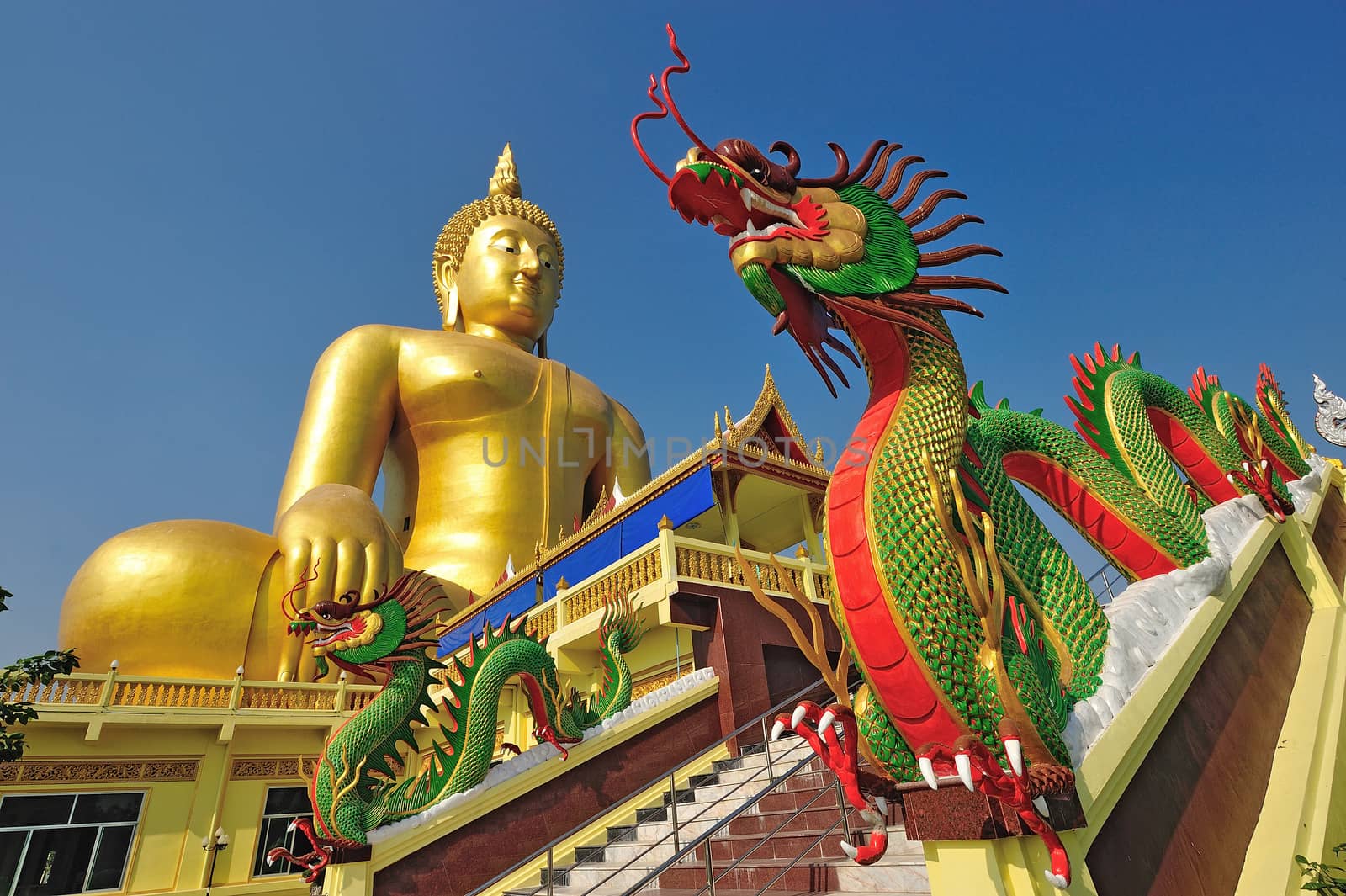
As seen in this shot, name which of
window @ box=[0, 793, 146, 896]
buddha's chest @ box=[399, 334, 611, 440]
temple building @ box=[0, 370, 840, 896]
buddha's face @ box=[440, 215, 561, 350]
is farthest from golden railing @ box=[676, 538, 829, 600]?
buddha's face @ box=[440, 215, 561, 350]

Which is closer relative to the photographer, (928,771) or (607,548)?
(928,771)

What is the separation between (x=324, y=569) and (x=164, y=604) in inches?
94.2

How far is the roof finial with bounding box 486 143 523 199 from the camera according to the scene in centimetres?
2239

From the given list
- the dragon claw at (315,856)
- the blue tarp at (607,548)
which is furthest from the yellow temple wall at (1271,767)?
the blue tarp at (607,548)

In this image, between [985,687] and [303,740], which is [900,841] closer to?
[985,687]

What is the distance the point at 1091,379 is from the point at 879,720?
5141mm

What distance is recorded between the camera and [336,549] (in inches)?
500

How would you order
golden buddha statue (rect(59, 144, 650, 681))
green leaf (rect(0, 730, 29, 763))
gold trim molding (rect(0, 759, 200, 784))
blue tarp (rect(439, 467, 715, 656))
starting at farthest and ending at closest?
golden buddha statue (rect(59, 144, 650, 681))
blue tarp (rect(439, 467, 715, 656))
gold trim molding (rect(0, 759, 200, 784))
green leaf (rect(0, 730, 29, 763))

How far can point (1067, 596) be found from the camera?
3.77m

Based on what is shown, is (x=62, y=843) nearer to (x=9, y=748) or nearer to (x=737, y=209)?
(x=9, y=748)

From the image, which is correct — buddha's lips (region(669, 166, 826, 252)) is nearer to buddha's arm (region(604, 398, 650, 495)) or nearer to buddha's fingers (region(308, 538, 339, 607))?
buddha's fingers (region(308, 538, 339, 607))

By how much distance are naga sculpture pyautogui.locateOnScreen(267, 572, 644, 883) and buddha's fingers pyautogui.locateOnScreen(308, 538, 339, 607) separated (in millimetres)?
4878

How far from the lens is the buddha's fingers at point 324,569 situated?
12.2m

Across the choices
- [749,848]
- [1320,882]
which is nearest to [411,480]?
[749,848]
